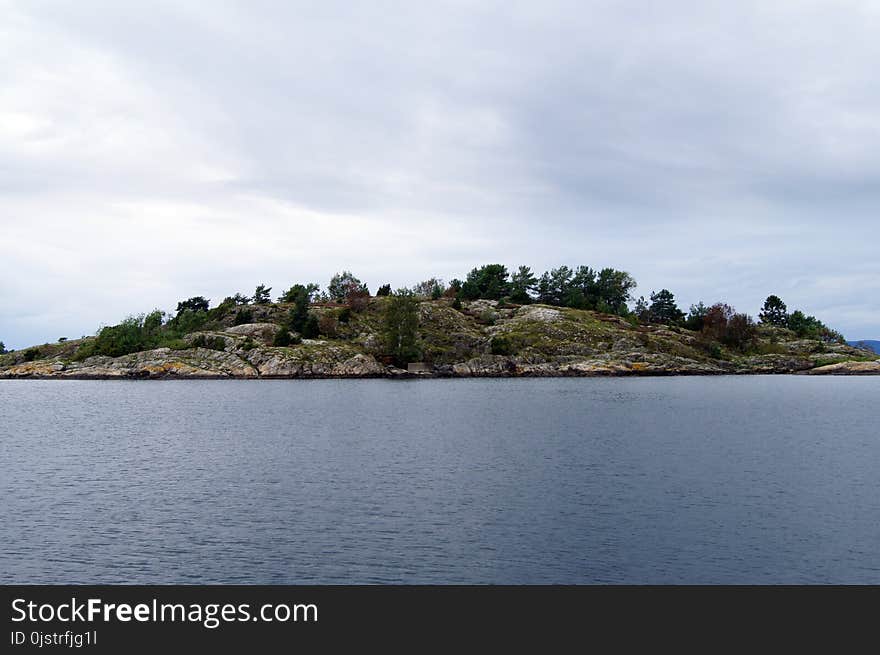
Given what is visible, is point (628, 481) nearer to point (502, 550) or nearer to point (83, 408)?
point (502, 550)

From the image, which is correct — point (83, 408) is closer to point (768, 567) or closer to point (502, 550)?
point (502, 550)

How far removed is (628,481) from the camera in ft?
176

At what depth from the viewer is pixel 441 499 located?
157 feet

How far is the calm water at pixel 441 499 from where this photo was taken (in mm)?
33969

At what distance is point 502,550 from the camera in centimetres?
3653

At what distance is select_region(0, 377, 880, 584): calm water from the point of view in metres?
34.0
